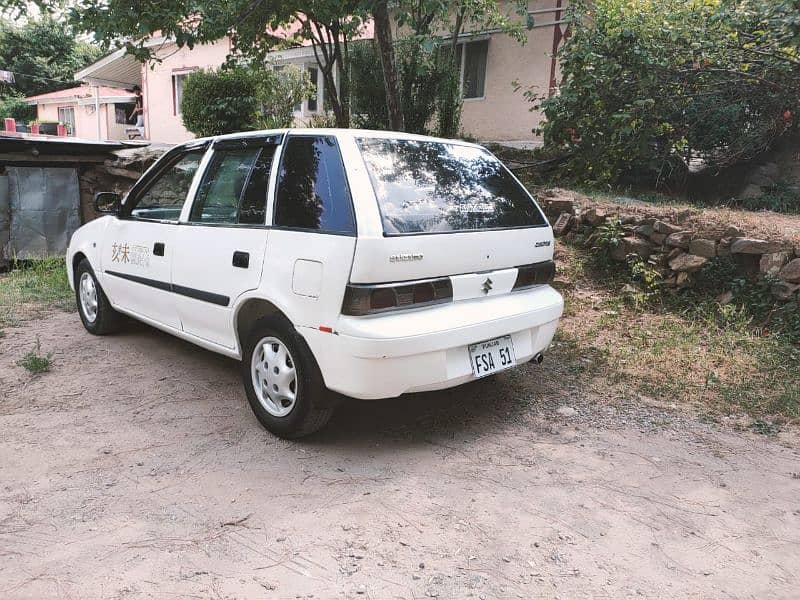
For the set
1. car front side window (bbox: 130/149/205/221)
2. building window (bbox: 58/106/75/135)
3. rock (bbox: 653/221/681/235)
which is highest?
building window (bbox: 58/106/75/135)

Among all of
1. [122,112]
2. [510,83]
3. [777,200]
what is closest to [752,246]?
[777,200]

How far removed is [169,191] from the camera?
4449 millimetres

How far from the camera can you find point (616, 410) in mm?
3928

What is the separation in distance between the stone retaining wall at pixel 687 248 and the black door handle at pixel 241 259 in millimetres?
4028

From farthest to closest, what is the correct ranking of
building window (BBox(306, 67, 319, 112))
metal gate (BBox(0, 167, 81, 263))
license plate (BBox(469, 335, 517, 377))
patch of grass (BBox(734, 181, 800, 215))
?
building window (BBox(306, 67, 319, 112)) → metal gate (BBox(0, 167, 81, 263)) → patch of grass (BBox(734, 181, 800, 215)) → license plate (BBox(469, 335, 517, 377))

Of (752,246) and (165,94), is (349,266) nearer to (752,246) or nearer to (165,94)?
(752,246)

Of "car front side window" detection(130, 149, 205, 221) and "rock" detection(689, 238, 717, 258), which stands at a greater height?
"car front side window" detection(130, 149, 205, 221)

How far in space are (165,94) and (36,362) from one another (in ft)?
54.8

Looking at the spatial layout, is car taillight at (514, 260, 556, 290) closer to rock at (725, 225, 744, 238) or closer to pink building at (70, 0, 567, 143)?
rock at (725, 225, 744, 238)

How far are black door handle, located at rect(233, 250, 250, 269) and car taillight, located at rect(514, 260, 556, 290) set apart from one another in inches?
61.3

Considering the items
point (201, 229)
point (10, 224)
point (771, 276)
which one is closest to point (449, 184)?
point (201, 229)

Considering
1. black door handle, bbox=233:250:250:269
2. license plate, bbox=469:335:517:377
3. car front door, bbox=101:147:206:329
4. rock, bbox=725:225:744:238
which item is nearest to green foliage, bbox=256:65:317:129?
car front door, bbox=101:147:206:329

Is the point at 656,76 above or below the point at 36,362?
above

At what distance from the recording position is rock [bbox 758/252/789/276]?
5.09 meters
